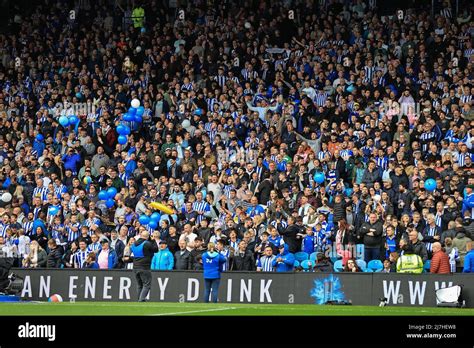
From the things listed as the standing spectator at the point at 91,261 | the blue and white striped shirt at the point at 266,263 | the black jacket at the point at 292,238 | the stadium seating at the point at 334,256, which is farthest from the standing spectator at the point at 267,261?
the standing spectator at the point at 91,261

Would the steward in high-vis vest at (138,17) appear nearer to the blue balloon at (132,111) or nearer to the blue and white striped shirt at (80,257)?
the blue balloon at (132,111)

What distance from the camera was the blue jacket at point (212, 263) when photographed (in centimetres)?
2681

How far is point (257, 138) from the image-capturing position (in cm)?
3369

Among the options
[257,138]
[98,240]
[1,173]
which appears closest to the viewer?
[98,240]

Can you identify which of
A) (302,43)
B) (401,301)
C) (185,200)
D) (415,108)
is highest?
(302,43)

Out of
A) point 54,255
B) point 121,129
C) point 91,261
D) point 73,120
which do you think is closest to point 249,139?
point 121,129

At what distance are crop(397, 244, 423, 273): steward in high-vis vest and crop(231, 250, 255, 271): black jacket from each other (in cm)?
390

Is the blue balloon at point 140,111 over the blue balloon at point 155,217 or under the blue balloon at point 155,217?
over

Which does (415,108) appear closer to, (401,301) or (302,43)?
(302,43)

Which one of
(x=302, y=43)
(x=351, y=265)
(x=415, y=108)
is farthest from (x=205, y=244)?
(x=302, y=43)

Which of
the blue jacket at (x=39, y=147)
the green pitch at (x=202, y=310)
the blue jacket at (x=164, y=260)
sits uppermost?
the blue jacket at (x=39, y=147)

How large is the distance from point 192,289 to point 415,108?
8.83 meters

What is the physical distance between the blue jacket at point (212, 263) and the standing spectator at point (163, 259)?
2346 millimetres

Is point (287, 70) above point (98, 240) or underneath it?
above
